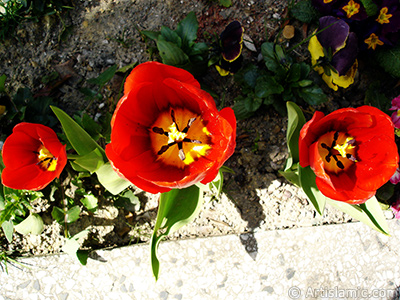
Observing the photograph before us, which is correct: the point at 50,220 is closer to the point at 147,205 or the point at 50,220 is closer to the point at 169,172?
the point at 147,205

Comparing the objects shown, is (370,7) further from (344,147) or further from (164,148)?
(164,148)

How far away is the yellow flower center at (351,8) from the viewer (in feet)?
5.89

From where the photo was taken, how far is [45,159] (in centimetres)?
158

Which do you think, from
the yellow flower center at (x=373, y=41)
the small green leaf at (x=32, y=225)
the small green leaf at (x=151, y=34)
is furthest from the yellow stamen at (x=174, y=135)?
the yellow flower center at (x=373, y=41)

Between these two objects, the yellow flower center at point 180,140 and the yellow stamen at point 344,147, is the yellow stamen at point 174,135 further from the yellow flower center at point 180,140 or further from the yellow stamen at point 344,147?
the yellow stamen at point 344,147

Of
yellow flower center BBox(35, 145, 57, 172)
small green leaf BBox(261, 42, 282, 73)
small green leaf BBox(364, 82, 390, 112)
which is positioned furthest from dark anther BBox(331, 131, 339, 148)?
yellow flower center BBox(35, 145, 57, 172)

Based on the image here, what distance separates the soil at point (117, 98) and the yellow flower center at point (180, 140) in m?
0.55

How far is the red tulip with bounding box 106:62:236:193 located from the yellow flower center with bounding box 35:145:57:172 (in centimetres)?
48

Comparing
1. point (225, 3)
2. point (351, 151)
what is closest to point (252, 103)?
point (351, 151)

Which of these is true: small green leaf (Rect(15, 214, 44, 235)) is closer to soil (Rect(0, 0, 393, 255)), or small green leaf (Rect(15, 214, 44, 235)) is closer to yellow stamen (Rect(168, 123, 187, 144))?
soil (Rect(0, 0, 393, 255))

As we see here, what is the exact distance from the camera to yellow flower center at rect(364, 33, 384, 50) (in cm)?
183

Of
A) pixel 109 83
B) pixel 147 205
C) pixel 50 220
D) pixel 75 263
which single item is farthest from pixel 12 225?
pixel 109 83

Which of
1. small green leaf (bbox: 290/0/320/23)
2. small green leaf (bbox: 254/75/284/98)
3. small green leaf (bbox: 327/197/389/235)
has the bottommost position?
small green leaf (bbox: 327/197/389/235)

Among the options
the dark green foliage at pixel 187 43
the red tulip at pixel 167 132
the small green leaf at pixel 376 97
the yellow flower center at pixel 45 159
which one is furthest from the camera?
the small green leaf at pixel 376 97
